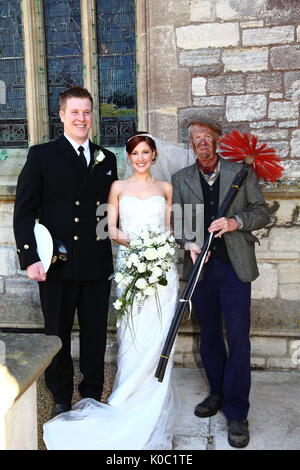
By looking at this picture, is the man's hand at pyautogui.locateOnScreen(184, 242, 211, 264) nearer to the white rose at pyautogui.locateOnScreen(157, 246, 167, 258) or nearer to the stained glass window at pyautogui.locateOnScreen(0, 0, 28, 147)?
the white rose at pyautogui.locateOnScreen(157, 246, 167, 258)

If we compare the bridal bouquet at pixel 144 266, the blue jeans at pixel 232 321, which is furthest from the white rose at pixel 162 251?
the blue jeans at pixel 232 321

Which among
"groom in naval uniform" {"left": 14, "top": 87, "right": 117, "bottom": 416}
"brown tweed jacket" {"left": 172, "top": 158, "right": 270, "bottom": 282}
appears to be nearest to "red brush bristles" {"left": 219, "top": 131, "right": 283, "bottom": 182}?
"brown tweed jacket" {"left": 172, "top": 158, "right": 270, "bottom": 282}

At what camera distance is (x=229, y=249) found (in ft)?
10.1

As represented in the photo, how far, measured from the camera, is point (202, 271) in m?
3.15

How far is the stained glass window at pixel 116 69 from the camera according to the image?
443 centimetres

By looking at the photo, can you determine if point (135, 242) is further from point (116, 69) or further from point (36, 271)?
point (116, 69)

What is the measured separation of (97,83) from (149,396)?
A: 9.99 feet

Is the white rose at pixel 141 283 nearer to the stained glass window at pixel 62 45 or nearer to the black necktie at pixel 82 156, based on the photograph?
the black necktie at pixel 82 156

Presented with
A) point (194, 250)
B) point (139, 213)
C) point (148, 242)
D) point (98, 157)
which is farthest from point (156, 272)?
point (98, 157)

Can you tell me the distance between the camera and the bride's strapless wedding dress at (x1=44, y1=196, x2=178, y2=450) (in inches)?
117

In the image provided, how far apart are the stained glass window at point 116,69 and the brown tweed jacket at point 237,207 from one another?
1611mm

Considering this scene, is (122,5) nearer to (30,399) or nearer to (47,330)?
(47,330)

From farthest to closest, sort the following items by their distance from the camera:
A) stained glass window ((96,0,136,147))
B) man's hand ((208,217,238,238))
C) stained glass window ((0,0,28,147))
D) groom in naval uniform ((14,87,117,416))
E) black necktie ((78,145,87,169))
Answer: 1. stained glass window ((0,0,28,147))
2. stained glass window ((96,0,136,147))
3. black necktie ((78,145,87,169))
4. groom in naval uniform ((14,87,117,416))
5. man's hand ((208,217,238,238))
